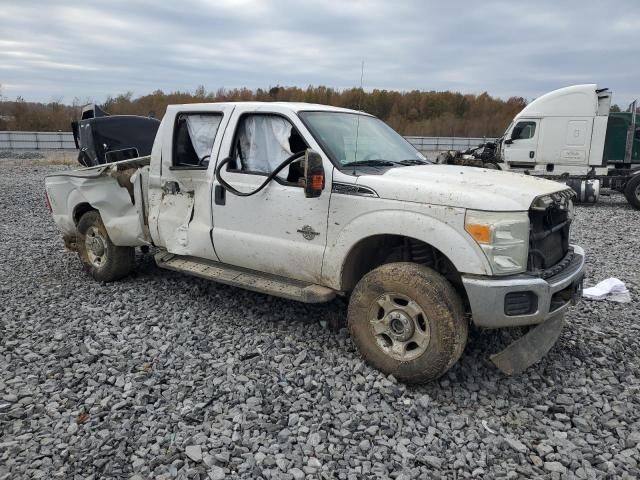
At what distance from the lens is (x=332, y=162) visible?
3949 millimetres

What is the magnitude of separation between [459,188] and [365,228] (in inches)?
28.8

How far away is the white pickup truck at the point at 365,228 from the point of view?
332cm

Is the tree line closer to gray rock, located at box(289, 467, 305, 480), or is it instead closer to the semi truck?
the semi truck

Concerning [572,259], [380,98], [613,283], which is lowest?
[613,283]

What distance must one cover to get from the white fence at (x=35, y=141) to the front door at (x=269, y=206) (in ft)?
105

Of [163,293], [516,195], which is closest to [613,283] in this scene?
[516,195]

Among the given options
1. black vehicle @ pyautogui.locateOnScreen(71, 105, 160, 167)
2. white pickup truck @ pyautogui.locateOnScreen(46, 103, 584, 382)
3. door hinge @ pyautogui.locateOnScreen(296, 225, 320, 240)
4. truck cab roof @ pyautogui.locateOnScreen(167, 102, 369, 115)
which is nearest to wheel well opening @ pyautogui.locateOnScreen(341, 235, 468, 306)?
white pickup truck @ pyautogui.locateOnScreen(46, 103, 584, 382)

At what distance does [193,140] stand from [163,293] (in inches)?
69.5

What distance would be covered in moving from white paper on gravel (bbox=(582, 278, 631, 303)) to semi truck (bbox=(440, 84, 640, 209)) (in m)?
9.18

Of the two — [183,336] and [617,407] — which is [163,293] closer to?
[183,336]

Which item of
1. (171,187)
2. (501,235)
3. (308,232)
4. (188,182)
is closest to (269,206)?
(308,232)

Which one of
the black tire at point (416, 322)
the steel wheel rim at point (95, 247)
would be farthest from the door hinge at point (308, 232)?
the steel wheel rim at point (95, 247)

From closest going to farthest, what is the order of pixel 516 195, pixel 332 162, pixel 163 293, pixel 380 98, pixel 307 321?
pixel 516 195 → pixel 332 162 → pixel 307 321 → pixel 163 293 → pixel 380 98

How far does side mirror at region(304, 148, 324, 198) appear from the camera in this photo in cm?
365
